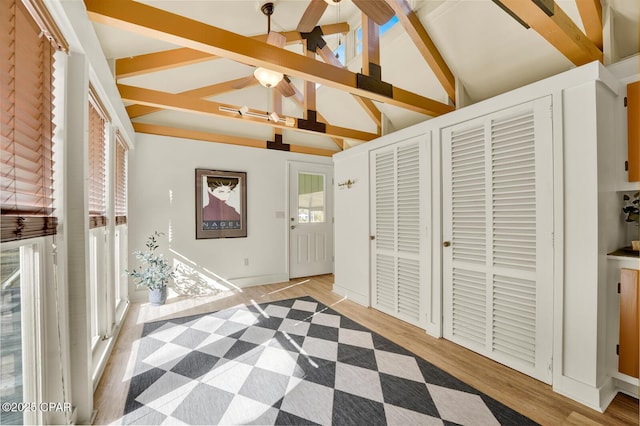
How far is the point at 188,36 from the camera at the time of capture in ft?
5.24

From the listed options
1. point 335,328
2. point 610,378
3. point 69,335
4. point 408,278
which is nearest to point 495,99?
point 408,278

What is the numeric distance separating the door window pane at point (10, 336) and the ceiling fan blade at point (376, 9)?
2235 mm

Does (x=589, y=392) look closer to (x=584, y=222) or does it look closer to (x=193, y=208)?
(x=584, y=222)

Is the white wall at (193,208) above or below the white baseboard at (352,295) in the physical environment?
A: above

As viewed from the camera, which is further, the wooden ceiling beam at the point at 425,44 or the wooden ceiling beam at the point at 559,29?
the wooden ceiling beam at the point at 425,44

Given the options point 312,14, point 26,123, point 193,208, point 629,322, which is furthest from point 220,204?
point 629,322

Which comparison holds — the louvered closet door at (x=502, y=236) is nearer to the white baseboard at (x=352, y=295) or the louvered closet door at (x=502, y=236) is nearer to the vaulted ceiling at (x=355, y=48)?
the vaulted ceiling at (x=355, y=48)

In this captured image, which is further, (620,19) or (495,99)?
(495,99)

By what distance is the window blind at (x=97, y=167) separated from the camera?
2.00 m

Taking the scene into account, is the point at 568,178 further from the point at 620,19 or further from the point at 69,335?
the point at 69,335

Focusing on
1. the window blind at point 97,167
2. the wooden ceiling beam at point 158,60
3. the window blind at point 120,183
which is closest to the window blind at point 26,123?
the window blind at point 97,167

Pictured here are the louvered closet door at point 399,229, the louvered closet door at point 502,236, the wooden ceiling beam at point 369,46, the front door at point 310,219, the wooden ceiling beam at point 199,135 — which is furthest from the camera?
the front door at point 310,219

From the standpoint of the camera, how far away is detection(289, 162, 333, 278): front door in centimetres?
482

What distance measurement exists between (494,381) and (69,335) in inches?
107
